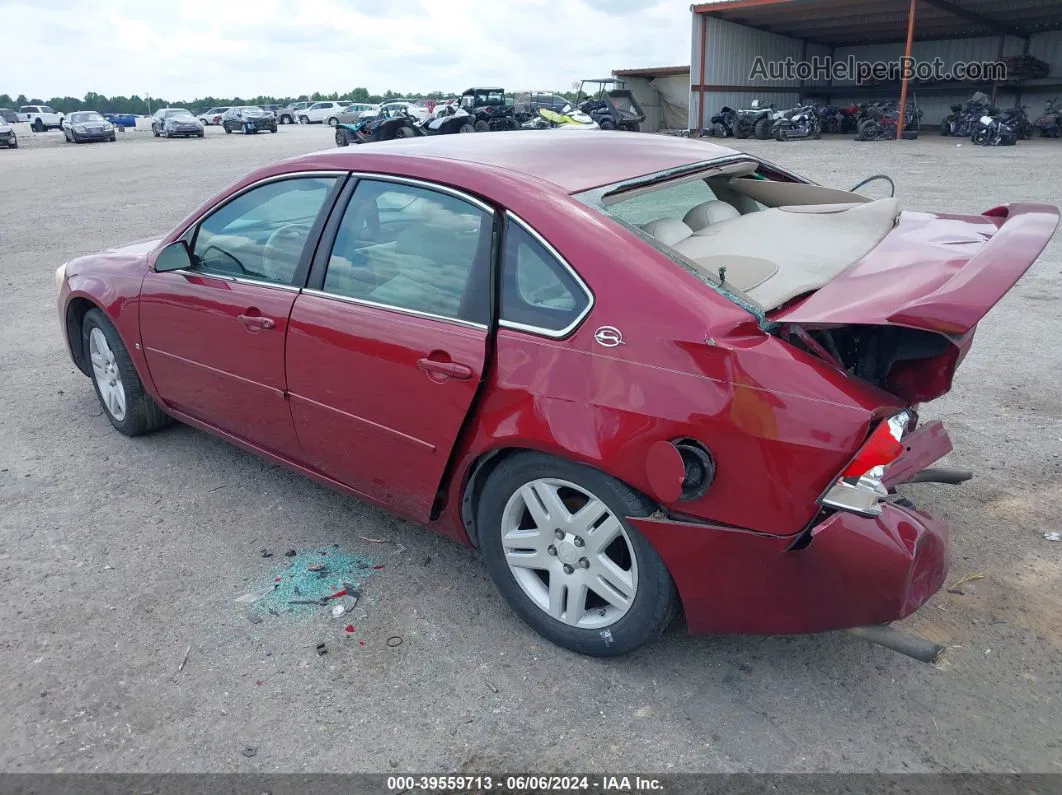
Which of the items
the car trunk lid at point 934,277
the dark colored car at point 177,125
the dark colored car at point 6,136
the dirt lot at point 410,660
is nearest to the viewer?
the car trunk lid at point 934,277

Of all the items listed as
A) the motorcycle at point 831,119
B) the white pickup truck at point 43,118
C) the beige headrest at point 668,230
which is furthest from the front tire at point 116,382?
the white pickup truck at point 43,118

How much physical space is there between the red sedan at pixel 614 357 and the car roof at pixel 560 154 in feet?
0.07

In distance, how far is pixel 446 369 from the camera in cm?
270

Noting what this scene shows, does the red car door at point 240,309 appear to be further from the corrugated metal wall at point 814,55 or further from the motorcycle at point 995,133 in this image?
the corrugated metal wall at point 814,55

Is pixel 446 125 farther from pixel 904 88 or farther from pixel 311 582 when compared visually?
pixel 311 582

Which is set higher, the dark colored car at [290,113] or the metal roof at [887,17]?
the metal roof at [887,17]

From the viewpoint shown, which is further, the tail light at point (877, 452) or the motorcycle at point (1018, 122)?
the motorcycle at point (1018, 122)

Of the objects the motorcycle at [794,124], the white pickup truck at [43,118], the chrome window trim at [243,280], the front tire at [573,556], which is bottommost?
the front tire at [573,556]

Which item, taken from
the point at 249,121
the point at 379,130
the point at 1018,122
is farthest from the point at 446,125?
the point at 249,121

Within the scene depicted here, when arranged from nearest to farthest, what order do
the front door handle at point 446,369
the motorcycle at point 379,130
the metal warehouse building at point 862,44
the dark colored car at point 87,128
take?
the front door handle at point 446,369 < the motorcycle at point 379,130 < the metal warehouse building at point 862,44 < the dark colored car at point 87,128

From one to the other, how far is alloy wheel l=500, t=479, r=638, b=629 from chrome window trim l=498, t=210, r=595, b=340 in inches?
18.3

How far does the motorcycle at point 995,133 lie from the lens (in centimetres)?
2220

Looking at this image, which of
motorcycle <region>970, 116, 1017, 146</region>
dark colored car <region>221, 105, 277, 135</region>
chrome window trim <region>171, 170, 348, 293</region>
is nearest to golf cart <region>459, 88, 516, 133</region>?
motorcycle <region>970, 116, 1017, 146</region>

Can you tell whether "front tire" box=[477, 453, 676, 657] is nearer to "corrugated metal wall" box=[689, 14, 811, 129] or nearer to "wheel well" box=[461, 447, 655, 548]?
"wheel well" box=[461, 447, 655, 548]
